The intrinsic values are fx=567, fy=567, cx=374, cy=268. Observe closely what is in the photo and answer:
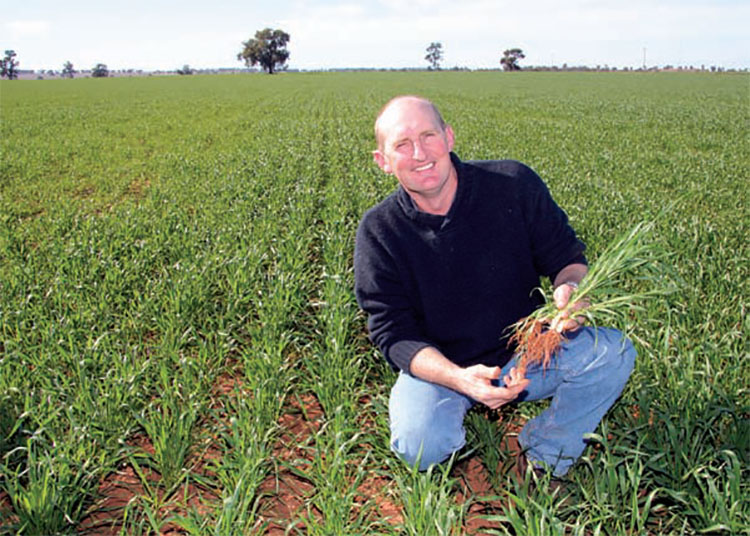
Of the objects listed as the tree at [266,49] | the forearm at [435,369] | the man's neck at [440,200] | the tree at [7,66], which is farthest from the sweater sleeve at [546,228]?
the tree at [7,66]

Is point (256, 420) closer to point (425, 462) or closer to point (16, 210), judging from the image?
point (425, 462)

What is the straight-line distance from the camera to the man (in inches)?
107

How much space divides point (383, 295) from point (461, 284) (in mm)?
402

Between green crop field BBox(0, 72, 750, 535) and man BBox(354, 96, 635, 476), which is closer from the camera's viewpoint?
green crop field BBox(0, 72, 750, 535)

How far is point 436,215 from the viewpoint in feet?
9.55

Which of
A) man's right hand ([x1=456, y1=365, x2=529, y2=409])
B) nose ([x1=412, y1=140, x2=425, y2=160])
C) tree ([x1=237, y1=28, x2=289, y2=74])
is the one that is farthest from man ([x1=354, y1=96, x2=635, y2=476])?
tree ([x1=237, y1=28, x2=289, y2=74])

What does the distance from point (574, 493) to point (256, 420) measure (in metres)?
1.62

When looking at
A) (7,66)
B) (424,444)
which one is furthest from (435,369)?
(7,66)

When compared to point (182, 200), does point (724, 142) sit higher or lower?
higher

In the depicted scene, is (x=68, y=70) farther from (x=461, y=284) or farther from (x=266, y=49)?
(x=461, y=284)

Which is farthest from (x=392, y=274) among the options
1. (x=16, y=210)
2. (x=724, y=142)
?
(x=724, y=142)

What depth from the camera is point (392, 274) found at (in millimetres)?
2939

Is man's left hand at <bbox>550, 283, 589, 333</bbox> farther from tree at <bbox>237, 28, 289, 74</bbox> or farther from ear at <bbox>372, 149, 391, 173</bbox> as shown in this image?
tree at <bbox>237, 28, 289, 74</bbox>

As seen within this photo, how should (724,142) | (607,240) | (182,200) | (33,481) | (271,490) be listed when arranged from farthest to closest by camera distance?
1. (724,142)
2. (182,200)
3. (607,240)
4. (271,490)
5. (33,481)
